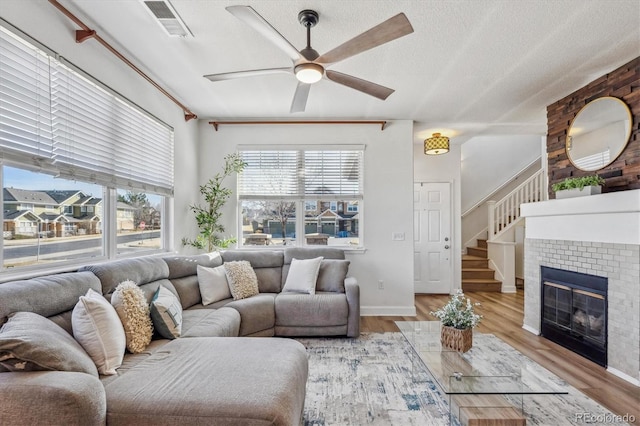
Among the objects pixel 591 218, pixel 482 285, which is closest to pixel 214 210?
pixel 591 218

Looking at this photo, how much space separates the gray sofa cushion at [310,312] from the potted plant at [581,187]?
8.28ft

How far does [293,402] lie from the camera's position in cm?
149

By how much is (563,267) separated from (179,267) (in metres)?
3.96

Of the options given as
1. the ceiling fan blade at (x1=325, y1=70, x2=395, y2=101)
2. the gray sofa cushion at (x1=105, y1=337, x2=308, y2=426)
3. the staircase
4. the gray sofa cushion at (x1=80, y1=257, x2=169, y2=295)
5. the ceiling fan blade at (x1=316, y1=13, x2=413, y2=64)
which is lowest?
the staircase

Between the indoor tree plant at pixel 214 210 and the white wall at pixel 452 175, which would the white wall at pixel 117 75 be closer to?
the indoor tree plant at pixel 214 210

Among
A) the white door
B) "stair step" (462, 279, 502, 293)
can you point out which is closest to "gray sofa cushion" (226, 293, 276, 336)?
the white door

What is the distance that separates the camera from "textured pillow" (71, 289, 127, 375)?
5.57ft

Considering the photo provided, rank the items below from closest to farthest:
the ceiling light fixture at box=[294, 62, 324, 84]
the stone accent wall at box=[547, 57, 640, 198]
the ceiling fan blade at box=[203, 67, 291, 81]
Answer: the ceiling light fixture at box=[294, 62, 324, 84]
the ceiling fan blade at box=[203, 67, 291, 81]
the stone accent wall at box=[547, 57, 640, 198]

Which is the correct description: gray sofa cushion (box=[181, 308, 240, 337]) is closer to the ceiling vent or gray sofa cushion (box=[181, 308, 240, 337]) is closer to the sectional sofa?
the sectional sofa

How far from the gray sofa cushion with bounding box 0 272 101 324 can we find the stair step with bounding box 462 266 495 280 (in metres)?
5.74

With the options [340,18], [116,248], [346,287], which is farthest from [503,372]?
[116,248]

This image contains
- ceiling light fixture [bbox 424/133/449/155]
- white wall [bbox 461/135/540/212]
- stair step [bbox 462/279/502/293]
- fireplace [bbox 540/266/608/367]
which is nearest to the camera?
fireplace [bbox 540/266/608/367]

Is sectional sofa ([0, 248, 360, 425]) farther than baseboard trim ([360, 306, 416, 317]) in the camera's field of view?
No

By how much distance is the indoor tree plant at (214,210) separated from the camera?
13.5ft
